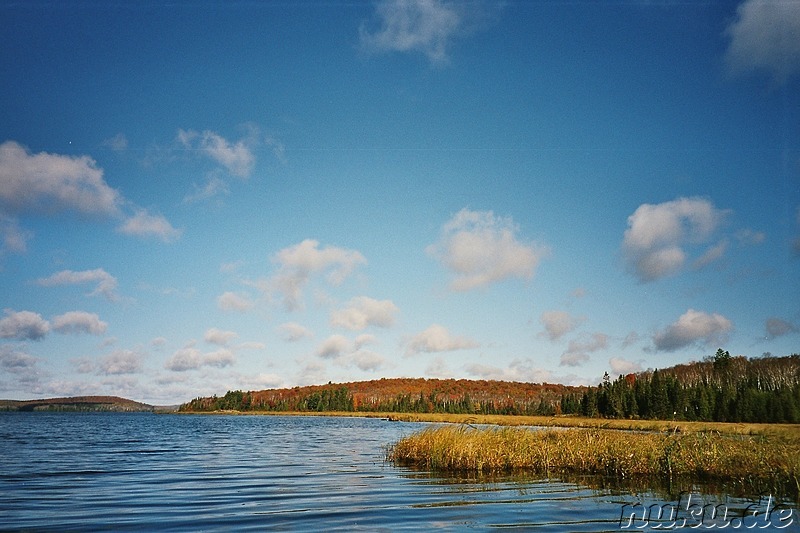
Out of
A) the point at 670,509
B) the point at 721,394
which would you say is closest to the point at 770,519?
the point at 670,509

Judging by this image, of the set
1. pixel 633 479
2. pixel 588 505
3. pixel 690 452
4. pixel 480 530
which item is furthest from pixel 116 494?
pixel 690 452

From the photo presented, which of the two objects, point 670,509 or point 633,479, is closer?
point 670,509

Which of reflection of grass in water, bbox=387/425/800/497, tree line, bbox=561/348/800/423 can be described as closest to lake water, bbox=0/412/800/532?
reflection of grass in water, bbox=387/425/800/497

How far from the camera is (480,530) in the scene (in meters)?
14.8

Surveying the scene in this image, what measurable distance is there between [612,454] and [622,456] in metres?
0.55

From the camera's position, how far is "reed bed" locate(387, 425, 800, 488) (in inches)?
945

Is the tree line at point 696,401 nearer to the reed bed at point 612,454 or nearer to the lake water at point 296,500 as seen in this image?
the reed bed at point 612,454

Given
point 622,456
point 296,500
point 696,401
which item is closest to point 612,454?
point 622,456

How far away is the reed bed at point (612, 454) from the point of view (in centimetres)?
2402

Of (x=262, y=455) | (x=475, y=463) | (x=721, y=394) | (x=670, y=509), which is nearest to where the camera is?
(x=670, y=509)

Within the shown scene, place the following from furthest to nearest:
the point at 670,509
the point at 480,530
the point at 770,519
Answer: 1. the point at 670,509
2. the point at 770,519
3. the point at 480,530

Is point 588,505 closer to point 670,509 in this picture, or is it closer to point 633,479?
point 670,509

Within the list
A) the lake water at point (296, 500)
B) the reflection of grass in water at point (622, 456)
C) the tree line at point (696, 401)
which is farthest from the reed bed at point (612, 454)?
the tree line at point (696, 401)

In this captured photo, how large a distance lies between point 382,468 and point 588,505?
1446 centimetres
